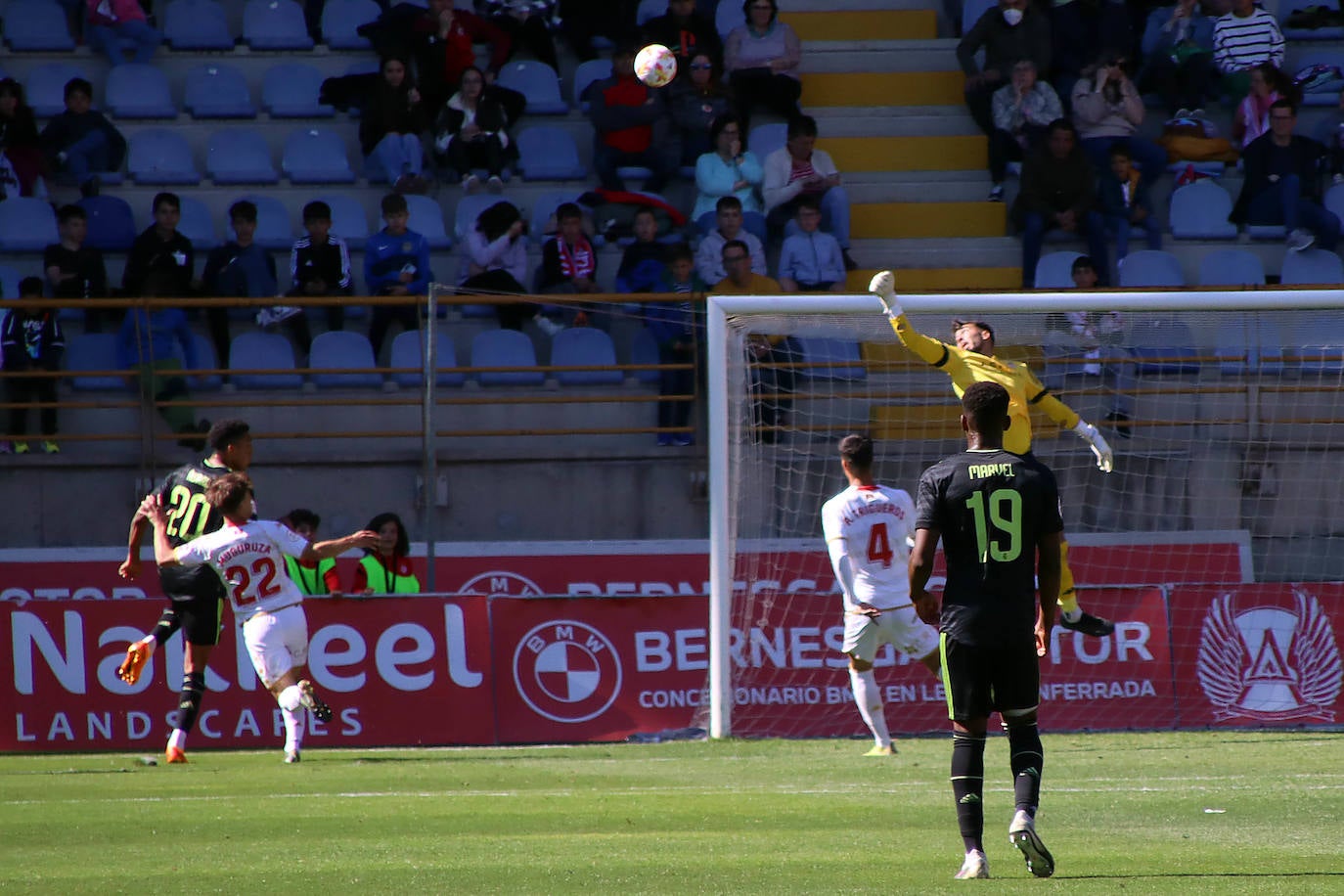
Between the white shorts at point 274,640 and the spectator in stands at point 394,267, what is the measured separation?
19.7 feet

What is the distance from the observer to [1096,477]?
50.8ft

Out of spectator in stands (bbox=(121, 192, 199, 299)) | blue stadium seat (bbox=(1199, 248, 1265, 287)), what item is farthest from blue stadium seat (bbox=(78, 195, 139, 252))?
blue stadium seat (bbox=(1199, 248, 1265, 287))

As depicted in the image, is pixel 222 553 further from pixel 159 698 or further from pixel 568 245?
pixel 568 245

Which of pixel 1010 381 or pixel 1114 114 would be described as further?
pixel 1114 114

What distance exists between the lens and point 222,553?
33.9ft

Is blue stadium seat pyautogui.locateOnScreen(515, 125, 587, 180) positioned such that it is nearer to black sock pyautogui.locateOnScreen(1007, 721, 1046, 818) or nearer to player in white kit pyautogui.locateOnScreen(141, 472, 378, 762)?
player in white kit pyautogui.locateOnScreen(141, 472, 378, 762)

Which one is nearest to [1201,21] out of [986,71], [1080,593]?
[986,71]

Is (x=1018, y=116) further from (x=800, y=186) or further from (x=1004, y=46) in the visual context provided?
(x=800, y=186)

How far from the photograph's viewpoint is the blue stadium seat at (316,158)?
708 inches

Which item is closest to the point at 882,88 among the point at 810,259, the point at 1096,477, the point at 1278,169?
the point at 810,259

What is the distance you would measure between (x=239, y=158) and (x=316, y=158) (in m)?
0.81

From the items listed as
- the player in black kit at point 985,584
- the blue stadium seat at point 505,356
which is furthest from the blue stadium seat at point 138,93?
the player in black kit at point 985,584

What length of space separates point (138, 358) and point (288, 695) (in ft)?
19.0

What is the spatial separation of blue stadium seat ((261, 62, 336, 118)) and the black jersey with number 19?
1381cm
